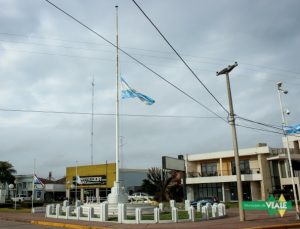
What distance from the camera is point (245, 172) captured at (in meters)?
51.4

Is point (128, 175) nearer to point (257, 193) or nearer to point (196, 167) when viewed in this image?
point (196, 167)

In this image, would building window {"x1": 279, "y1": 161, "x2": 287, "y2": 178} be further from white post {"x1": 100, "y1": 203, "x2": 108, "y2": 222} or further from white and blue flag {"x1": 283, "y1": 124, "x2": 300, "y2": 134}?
white post {"x1": 100, "y1": 203, "x2": 108, "y2": 222}

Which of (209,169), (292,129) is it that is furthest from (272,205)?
(209,169)

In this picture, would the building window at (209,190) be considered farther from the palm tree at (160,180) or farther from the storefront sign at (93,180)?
the storefront sign at (93,180)

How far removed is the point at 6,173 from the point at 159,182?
32.8 metres

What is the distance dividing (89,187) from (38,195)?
61.6 ft

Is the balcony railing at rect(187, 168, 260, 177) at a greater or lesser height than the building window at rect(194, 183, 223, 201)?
greater

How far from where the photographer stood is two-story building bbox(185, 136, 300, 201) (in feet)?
162

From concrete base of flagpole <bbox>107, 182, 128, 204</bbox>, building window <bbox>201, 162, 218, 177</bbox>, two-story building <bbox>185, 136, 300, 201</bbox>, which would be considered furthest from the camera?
building window <bbox>201, 162, 218, 177</bbox>

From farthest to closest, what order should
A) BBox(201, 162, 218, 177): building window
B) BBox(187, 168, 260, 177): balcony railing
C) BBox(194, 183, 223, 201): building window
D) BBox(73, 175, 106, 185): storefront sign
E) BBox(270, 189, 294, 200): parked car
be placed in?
BBox(73, 175, 106, 185): storefront sign → BBox(201, 162, 218, 177): building window → BBox(194, 183, 223, 201): building window → BBox(187, 168, 260, 177): balcony railing → BBox(270, 189, 294, 200): parked car

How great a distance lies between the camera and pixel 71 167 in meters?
73.8

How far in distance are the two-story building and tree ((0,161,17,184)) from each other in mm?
36255

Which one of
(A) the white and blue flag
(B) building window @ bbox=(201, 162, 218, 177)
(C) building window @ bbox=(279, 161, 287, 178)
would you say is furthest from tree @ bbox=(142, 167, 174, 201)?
(A) the white and blue flag

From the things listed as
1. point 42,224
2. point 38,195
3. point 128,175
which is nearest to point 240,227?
point 42,224
